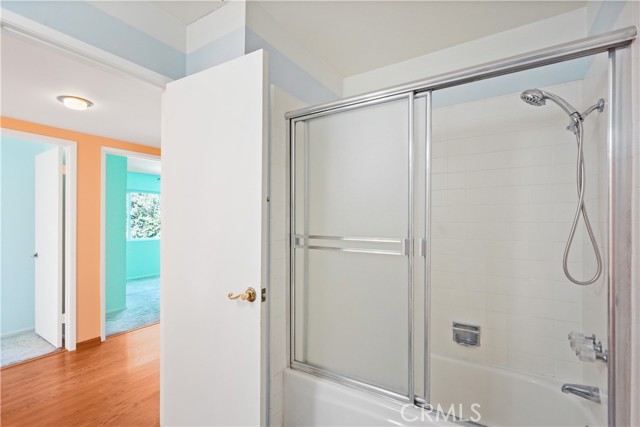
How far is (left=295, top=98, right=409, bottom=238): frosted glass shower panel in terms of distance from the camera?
1.43 metres

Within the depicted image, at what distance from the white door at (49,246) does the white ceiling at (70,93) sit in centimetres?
58

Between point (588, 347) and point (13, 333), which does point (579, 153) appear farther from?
point (13, 333)

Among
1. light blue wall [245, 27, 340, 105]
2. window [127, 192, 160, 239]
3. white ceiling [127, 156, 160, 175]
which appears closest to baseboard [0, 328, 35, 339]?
white ceiling [127, 156, 160, 175]

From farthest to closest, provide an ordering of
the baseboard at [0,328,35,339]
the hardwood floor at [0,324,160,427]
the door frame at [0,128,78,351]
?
the baseboard at [0,328,35,339]
the door frame at [0,128,78,351]
the hardwood floor at [0,324,160,427]

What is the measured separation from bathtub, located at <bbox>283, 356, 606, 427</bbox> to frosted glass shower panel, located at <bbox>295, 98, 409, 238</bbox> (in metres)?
0.80

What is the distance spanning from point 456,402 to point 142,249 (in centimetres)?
686

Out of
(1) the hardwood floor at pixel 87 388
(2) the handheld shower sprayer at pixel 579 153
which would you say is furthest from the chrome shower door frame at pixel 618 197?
(1) the hardwood floor at pixel 87 388

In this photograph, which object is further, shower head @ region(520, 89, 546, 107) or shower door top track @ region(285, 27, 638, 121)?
shower head @ region(520, 89, 546, 107)

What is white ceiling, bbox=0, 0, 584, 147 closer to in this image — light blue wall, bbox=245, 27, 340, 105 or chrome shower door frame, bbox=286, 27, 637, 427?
light blue wall, bbox=245, 27, 340, 105

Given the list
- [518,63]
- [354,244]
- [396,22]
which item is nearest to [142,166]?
[396,22]

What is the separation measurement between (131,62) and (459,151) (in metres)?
2.04

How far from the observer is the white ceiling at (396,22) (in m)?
1.71

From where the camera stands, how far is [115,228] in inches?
159

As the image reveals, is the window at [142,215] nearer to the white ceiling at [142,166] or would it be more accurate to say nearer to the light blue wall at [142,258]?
the light blue wall at [142,258]
